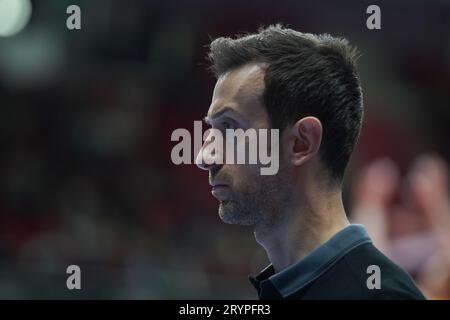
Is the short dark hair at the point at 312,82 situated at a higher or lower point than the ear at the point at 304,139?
higher

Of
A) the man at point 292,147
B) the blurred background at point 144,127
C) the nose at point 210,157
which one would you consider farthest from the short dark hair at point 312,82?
the blurred background at point 144,127

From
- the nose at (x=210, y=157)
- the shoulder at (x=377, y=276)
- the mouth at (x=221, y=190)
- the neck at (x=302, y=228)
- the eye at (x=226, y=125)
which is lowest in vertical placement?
the shoulder at (x=377, y=276)

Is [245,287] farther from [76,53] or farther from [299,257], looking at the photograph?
[299,257]

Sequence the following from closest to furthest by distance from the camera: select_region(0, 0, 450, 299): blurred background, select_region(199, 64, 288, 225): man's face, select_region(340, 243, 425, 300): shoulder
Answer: select_region(340, 243, 425, 300): shoulder, select_region(199, 64, 288, 225): man's face, select_region(0, 0, 450, 299): blurred background

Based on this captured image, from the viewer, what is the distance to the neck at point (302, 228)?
1484 millimetres

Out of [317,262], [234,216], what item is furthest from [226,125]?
[317,262]

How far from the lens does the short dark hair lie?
4.89 feet

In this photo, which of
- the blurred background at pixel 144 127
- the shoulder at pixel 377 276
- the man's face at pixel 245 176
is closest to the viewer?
the shoulder at pixel 377 276

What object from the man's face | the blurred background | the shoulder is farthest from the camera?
the blurred background

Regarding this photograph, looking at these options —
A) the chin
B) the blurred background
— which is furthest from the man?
the blurred background

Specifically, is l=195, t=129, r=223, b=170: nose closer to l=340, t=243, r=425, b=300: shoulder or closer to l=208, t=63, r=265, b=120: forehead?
l=208, t=63, r=265, b=120: forehead

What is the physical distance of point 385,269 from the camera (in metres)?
1.39

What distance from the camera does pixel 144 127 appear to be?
17.3ft

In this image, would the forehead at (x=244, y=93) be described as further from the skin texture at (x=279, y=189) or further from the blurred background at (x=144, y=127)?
the blurred background at (x=144, y=127)
